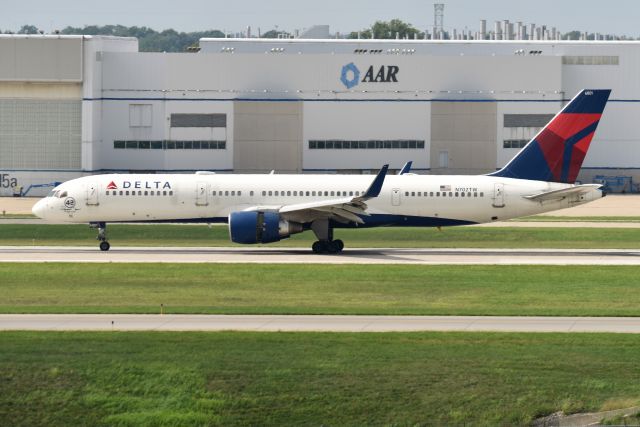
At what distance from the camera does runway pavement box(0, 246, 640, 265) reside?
56.3 m

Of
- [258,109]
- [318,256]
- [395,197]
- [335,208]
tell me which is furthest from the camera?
[258,109]

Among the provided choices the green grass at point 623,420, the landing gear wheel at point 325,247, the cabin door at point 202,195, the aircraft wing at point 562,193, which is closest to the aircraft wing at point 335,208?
the landing gear wheel at point 325,247

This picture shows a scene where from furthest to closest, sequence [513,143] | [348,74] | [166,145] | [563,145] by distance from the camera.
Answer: [513,143] → [348,74] → [166,145] → [563,145]

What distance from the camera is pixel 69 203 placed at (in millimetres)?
61938

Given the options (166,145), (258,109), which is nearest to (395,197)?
(166,145)

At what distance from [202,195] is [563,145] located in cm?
1770

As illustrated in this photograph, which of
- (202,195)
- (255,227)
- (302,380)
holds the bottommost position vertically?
(302,380)

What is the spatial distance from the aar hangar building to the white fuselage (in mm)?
48141

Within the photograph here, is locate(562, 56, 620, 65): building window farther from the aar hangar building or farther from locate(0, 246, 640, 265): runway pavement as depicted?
locate(0, 246, 640, 265): runway pavement

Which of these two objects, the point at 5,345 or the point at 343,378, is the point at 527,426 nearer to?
the point at 343,378

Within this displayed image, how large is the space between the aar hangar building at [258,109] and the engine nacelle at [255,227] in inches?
2062

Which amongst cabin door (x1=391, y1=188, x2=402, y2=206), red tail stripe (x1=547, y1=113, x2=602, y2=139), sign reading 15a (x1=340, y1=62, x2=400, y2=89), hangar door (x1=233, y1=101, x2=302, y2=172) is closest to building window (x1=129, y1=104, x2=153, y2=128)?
hangar door (x1=233, y1=101, x2=302, y2=172)

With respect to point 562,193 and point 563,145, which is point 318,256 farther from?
point 563,145

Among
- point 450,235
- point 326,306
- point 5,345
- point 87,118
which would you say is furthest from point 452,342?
point 87,118
